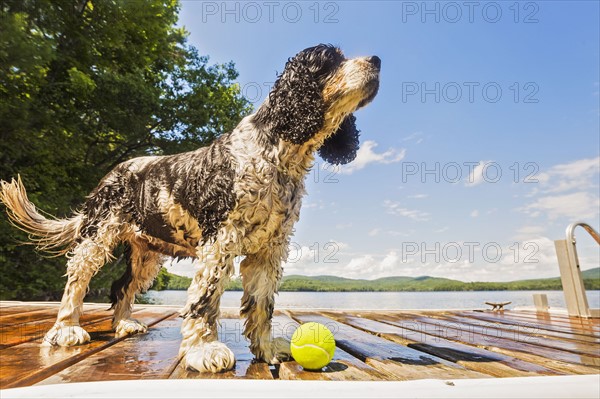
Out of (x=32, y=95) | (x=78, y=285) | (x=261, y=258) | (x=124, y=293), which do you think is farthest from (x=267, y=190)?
(x=32, y=95)

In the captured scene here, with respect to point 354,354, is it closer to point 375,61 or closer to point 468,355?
point 468,355

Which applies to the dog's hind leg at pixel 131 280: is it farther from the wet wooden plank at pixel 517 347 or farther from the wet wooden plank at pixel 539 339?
the wet wooden plank at pixel 539 339

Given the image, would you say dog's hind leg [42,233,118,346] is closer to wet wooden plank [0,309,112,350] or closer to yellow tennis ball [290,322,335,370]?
wet wooden plank [0,309,112,350]

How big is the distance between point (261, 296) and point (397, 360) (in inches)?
38.3

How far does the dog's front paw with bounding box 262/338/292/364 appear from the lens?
256cm

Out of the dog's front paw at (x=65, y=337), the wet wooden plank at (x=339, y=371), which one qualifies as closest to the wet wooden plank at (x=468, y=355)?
the wet wooden plank at (x=339, y=371)

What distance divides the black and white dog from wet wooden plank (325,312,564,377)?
1090mm

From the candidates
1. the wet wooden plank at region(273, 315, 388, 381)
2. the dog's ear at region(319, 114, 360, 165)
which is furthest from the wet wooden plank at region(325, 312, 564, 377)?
the dog's ear at region(319, 114, 360, 165)

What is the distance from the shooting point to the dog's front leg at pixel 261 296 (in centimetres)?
266

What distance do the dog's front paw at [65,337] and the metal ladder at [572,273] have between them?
5814mm

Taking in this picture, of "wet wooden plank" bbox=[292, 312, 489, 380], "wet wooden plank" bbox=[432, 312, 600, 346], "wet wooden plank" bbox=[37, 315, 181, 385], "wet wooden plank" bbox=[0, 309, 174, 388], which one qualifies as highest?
"wet wooden plank" bbox=[432, 312, 600, 346]

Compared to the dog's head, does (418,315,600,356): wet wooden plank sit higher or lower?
lower

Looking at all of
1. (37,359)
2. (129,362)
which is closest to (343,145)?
(129,362)

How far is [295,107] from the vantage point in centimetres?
256
